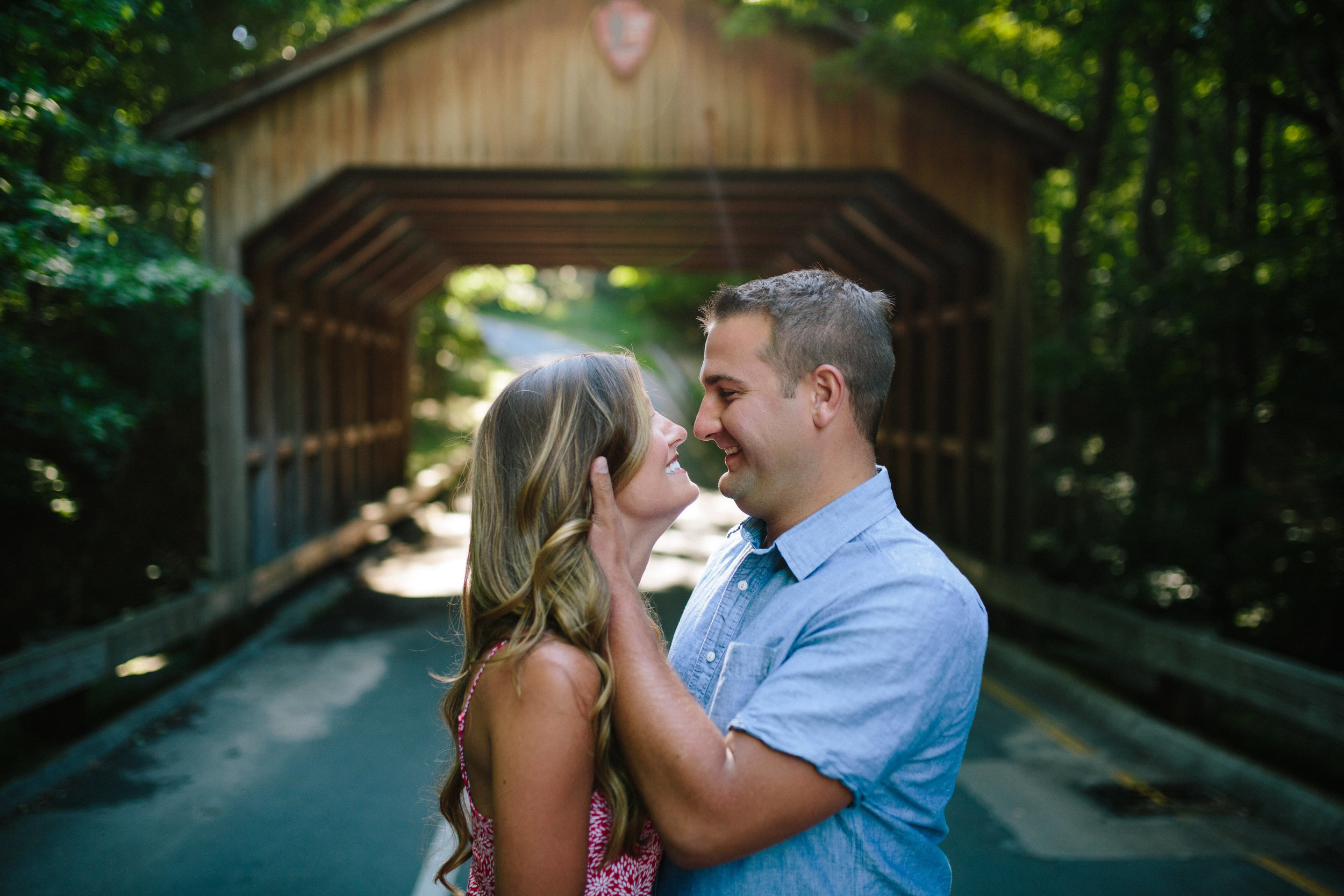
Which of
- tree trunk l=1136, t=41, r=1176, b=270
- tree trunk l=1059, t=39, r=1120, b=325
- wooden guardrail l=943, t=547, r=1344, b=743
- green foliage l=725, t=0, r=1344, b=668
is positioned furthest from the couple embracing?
tree trunk l=1136, t=41, r=1176, b=270

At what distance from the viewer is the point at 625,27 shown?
891cm

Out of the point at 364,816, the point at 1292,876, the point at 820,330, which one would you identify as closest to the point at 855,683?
the point at 820,330

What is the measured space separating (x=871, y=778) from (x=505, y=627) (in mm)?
763

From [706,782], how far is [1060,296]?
1196 centimetres

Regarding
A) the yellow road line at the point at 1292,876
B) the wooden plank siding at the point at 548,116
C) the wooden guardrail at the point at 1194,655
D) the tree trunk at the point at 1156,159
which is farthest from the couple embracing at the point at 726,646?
the tree trunk at the point at 1156,159

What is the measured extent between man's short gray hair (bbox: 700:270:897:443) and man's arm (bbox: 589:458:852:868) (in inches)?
28.1

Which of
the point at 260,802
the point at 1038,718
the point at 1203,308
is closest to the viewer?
the point at 260,802

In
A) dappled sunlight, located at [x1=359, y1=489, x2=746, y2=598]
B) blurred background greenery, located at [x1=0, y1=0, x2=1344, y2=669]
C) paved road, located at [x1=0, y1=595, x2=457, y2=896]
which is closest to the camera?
paved road, located at [x1=0, y1=595, x2=457, y2=896]

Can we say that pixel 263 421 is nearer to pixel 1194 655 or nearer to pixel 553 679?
pixel 1194 655

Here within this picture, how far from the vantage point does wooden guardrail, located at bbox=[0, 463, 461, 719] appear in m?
5.40

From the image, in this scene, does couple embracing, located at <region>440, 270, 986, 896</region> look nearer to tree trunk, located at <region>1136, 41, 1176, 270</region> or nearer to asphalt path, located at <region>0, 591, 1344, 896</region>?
asphalt path, located at <region>0, 591, 1344, 896</region>

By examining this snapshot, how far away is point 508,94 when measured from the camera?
912cm

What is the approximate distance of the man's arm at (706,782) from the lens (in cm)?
159

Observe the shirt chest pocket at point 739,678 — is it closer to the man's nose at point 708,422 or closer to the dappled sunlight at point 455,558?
the man's nose at point 708,422
